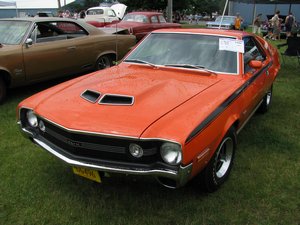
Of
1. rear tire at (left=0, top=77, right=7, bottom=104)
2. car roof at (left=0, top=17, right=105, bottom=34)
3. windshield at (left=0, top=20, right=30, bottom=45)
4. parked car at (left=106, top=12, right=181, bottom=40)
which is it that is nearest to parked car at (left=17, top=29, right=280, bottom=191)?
rear tire at (left=0, top=77, right=7, bottom=104)

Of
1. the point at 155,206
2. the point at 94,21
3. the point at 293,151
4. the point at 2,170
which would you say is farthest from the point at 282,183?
the point at 94,21

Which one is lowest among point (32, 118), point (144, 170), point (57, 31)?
point (144, 170)

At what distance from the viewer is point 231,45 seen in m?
4.00

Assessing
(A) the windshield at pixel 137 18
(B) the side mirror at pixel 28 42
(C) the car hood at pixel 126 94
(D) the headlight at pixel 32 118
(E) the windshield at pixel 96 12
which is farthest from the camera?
(E) the windshield at pixel 96 12

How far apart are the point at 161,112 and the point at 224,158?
1052 mm

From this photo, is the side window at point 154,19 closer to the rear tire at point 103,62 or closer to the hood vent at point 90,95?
the rear tire at point 103,62

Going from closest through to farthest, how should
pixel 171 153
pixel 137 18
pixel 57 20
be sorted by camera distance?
pixel 171 153, pixel 57 20, pixel 137 18

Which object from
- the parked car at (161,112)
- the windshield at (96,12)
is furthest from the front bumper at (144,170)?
the windshield at (96,12)

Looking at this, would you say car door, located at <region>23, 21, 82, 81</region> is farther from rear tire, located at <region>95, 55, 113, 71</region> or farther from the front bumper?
the front bumper

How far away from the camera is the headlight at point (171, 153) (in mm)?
2542

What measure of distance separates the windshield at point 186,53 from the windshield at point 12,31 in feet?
9.67

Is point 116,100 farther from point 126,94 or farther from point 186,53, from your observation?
point 186,53

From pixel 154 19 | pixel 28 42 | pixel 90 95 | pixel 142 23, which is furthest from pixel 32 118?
pixel 154 19

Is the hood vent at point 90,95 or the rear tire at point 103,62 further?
the rear tire at point 103,62
